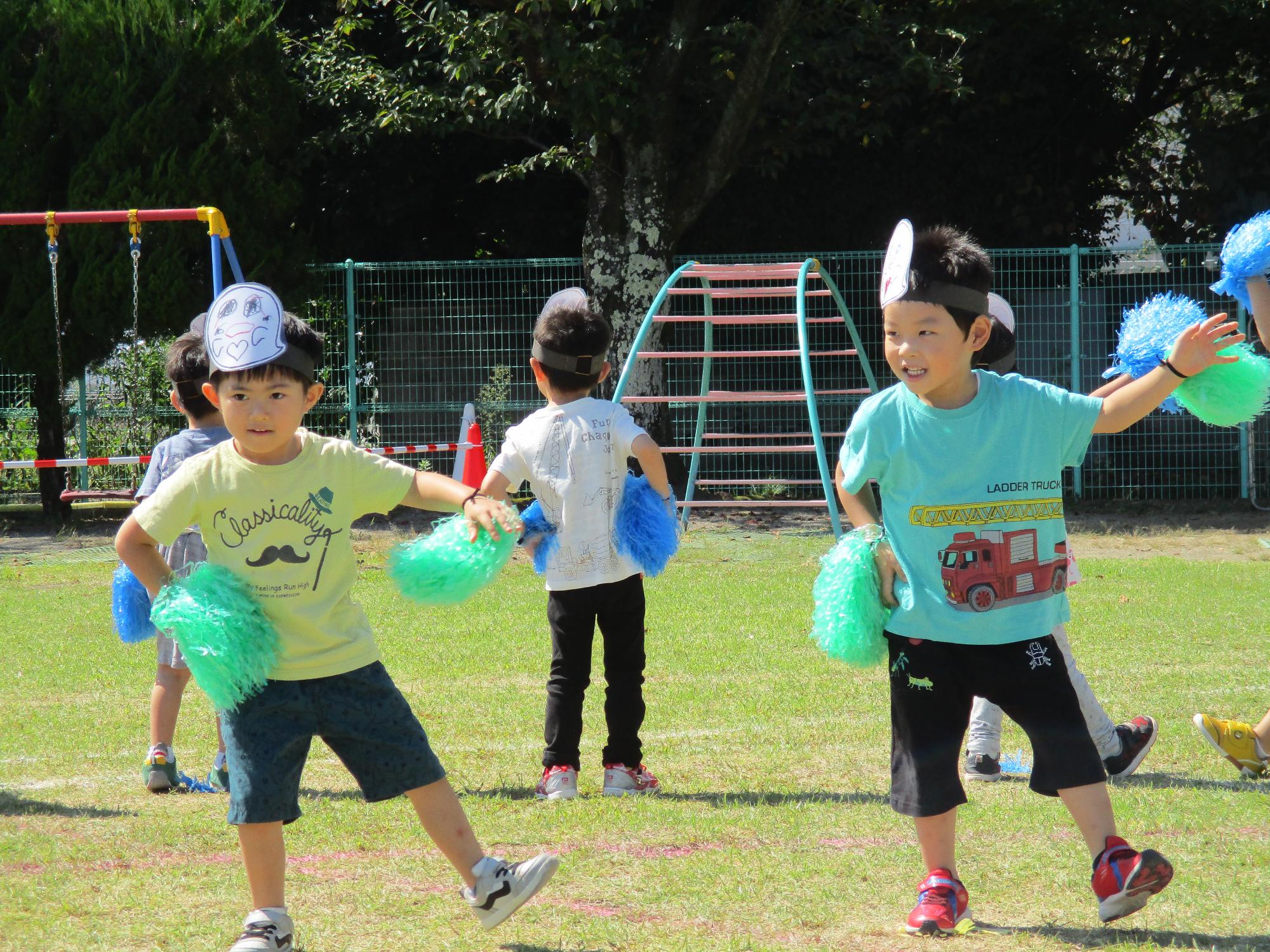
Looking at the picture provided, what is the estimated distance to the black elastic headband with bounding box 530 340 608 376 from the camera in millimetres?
4672

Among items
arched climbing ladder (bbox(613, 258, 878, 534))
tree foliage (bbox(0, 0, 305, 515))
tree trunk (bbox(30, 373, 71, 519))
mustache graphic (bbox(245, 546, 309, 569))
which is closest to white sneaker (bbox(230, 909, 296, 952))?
mustache graphic (bbox(245, 546, 309, 569))

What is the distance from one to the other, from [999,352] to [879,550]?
1477 mm

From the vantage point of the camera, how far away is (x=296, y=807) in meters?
3.20

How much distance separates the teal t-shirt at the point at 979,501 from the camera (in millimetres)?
3270

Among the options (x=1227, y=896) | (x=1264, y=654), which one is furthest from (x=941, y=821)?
(x=1264, y=654)

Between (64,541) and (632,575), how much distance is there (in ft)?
31.2

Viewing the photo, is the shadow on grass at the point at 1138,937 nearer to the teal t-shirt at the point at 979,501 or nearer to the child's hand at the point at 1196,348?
the teal t-shirt at the point at 979,501

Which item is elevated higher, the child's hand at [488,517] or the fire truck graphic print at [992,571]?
Answer: the child's hand at [488,517]

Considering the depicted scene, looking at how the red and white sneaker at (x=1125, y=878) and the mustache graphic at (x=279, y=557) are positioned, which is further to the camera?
the mustache graphic at (x=279, y=557)

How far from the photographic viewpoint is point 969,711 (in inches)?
132

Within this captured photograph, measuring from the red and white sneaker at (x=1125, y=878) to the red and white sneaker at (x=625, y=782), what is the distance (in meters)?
1.72

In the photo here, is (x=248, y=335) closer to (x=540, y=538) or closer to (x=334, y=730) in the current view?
(x=334, y=730)

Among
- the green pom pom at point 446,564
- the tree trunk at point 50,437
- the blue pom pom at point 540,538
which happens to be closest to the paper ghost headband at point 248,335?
the green pom pom at point 446,564

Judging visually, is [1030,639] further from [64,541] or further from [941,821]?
[64,541]
